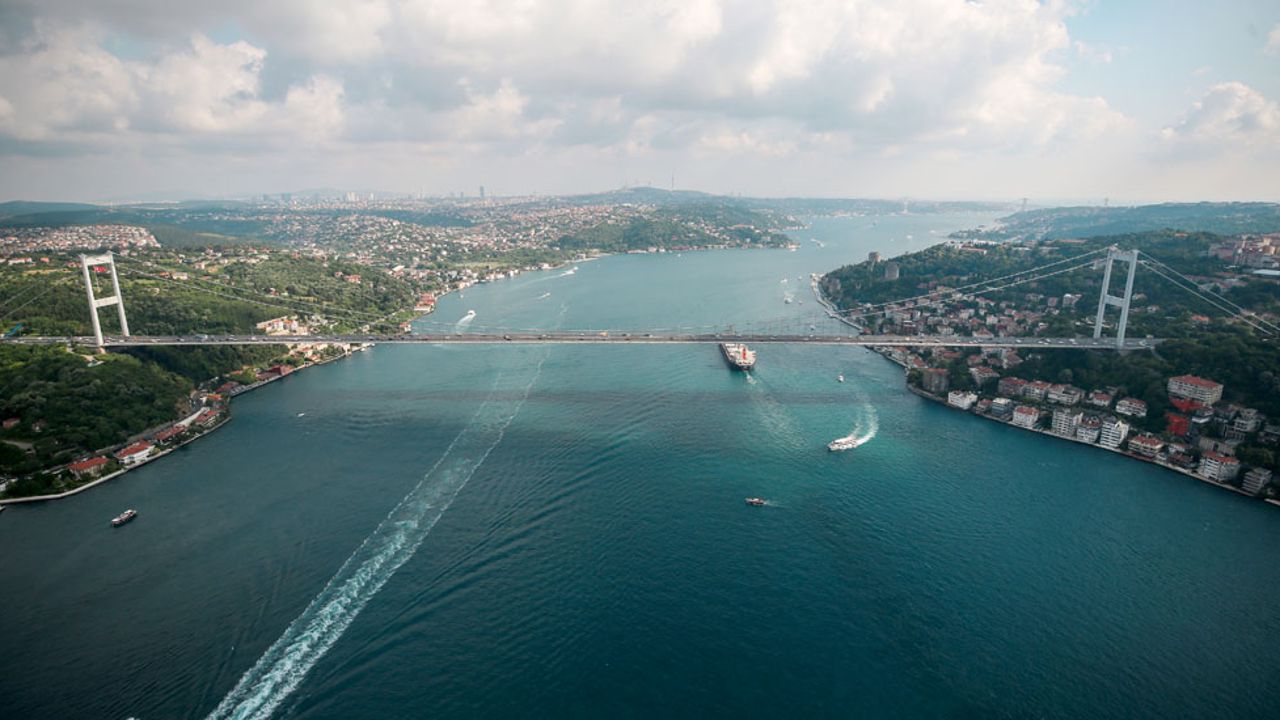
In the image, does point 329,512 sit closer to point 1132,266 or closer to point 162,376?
point 162,376

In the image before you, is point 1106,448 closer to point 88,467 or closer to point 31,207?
point 88,467

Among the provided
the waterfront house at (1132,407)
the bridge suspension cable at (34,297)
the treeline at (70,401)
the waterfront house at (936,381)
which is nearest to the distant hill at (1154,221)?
the waterfront house at (1132,407)

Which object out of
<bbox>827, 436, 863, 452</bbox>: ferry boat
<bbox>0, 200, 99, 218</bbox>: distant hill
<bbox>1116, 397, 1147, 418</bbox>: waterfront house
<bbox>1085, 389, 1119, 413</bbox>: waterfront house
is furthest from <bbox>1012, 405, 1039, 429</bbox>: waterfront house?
A: <bbox>0, 200, 99, 218</bbox>: distant hill

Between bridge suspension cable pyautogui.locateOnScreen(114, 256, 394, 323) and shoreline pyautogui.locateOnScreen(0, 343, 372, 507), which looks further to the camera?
bridge suspension cable pyautogui.locateOnScreen(114, 256, 394, 323)

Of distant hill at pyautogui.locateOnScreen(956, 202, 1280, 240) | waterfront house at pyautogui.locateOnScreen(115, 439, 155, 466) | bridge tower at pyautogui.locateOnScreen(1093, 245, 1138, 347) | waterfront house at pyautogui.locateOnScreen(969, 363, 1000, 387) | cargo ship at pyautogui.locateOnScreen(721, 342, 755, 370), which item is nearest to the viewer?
waterfront house at pyautogui.locateOnScreen(115, 439, 155, 466)

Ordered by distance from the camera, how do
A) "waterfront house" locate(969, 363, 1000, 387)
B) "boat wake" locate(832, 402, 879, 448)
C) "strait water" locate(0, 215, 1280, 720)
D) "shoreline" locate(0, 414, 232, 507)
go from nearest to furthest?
"strait water" locate(0, 215, 1280, 720), "shoreline" locate(0, 414, 232, 507), "boat wake" locate(832, 402, 879, 448), "waterfront house" locate(969, 363, 1000, 387)

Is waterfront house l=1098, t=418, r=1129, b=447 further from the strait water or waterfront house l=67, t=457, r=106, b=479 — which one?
waterfront house l=67, t=457, r=106, b=479

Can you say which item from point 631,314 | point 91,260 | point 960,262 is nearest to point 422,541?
point 91,260
